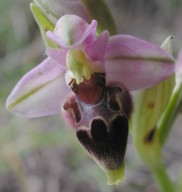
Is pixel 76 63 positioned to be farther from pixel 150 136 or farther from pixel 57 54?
pixel 150 136

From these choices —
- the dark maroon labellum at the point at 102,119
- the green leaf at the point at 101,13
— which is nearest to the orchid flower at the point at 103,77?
the dark maroon labellum at the point at 102,119

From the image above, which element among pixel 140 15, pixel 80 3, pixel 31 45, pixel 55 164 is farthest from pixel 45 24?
pixel 140 15

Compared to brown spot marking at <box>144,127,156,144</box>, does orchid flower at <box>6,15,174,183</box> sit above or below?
above

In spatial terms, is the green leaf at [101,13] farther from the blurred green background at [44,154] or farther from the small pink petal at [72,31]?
the blurred green background at [44,154]

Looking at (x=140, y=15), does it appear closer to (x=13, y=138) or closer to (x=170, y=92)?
(x=13, y=138)

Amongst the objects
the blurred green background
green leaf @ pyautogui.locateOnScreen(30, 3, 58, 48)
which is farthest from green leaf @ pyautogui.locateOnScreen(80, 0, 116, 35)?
the blurred green background

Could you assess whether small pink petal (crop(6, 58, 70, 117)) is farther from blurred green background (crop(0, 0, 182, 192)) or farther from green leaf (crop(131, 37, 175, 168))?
blurred green background (crop(0, 0, 182, 192))
